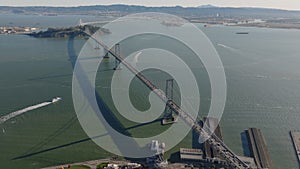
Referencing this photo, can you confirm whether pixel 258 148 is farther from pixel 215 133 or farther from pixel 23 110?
pixel 23 110

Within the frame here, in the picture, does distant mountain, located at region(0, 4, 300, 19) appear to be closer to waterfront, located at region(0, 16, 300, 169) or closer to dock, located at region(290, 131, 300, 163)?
waterfront, located at region(0, 16, 300, 169)

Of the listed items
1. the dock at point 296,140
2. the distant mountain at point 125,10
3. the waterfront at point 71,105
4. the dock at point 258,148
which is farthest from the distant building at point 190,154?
the distant mountain at point 125,10

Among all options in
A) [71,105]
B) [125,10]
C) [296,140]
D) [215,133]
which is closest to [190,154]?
[215,133]

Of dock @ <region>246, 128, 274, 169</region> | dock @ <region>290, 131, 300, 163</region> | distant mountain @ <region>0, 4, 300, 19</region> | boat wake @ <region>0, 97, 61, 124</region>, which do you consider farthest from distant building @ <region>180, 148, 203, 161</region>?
distant mountain @ <region>0, 4, 300, 19</region>

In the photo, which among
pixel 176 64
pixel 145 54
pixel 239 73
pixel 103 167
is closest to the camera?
pixel 103 167

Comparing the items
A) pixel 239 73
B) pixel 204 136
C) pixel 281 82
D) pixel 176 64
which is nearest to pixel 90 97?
pixel 204 136

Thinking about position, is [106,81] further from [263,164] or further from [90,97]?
[263,164]

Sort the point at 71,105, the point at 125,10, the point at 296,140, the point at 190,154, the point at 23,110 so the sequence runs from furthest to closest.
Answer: the point at 125,10 < the point at 71,105 < the point at 23,110 < the point at 296,140 < the point at 190,154
